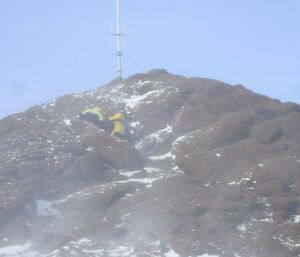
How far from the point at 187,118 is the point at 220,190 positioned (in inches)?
156

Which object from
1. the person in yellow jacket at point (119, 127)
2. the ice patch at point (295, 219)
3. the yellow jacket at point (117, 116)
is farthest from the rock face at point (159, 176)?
the yellow jacket at point (117, 116)

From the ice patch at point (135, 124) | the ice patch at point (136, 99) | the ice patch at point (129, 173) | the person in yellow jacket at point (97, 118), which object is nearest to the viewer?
the ice patch at point (129, 173)

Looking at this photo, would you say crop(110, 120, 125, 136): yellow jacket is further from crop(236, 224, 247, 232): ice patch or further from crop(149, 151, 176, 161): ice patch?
crop(236, 224, 247, 232): ice patch

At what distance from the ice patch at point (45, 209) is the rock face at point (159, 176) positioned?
0.03 meters

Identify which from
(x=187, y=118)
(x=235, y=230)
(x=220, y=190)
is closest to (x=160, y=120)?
(x=187, y=118)

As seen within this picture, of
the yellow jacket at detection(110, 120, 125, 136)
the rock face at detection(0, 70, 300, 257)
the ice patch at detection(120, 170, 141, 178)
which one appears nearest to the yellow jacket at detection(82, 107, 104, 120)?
the rock face at detection(0, 70, 300, 257)

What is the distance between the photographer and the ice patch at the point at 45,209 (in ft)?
76.2

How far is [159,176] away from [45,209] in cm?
319

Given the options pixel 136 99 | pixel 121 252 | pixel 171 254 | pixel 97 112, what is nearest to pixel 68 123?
pixel 97 112

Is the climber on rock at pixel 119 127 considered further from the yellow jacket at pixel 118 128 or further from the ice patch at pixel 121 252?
the ice patch at pixel 121 252

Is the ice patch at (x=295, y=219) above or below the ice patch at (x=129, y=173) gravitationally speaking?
below

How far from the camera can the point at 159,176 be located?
2406 centimetres

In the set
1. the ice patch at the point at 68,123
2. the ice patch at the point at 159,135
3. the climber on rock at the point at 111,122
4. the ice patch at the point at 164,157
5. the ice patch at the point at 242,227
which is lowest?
the ice patch at the point at 242,227

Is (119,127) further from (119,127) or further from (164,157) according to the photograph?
(164,157)
